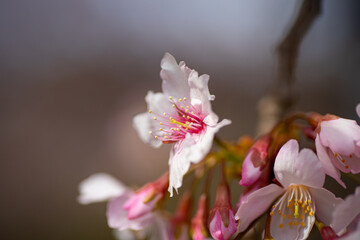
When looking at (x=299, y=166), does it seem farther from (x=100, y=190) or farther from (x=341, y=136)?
(x=100, y=190)

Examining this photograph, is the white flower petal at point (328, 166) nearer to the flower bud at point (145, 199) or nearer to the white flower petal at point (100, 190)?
the flower bud at point (145, 199)

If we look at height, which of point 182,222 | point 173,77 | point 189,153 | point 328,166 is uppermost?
point 173,77

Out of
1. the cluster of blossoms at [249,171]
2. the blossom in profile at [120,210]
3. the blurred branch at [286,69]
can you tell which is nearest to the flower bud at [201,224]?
the cluster of blossoms at [249,171]

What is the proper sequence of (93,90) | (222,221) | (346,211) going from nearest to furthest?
(346,211)
(222,221)
(93,90)

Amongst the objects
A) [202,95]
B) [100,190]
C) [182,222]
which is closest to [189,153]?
[202,95]

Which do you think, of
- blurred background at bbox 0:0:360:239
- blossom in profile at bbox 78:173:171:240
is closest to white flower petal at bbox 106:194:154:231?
blossom in profile at bbox 78:173:171:240

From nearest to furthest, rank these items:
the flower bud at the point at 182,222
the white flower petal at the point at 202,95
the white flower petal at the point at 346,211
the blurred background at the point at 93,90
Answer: the white flower petal at the point at 346,211
the white flower petal at the point at 202,95
the flower bud at the point at 182,222
the blurred background at the point at 93,90
